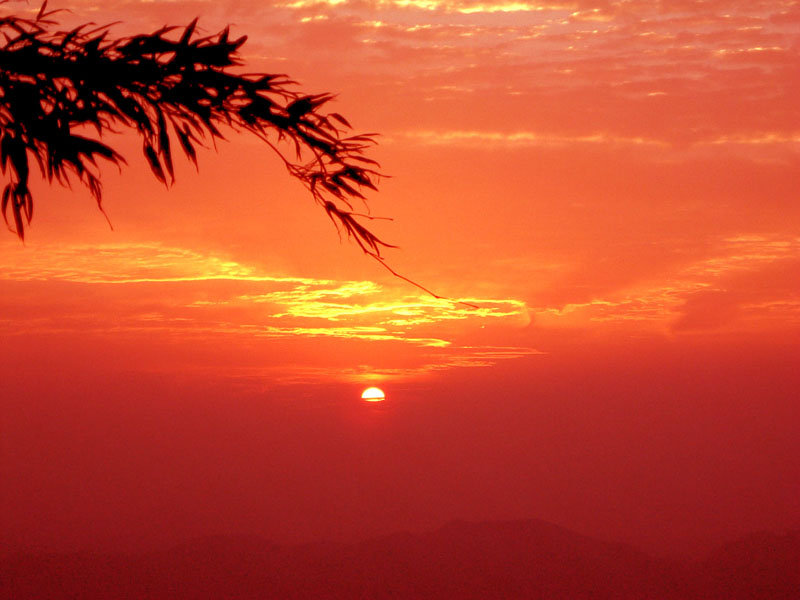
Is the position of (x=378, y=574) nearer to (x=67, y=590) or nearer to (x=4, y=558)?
(x=67, y=590)

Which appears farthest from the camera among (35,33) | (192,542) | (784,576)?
(192,542)

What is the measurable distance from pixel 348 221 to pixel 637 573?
4783 inches

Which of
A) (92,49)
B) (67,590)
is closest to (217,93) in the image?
(92,49)

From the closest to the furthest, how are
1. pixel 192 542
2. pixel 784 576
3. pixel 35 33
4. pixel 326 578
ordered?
pixel 35 33
pixel 784 576
pixel 326 578
pixel 192 542

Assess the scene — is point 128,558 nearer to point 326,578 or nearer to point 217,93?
point 326,578

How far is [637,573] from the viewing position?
117062mm

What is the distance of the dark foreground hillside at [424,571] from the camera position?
108750mm

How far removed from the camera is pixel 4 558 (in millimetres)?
115750

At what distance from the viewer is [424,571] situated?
120m

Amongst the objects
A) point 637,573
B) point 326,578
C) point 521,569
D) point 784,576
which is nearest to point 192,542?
point 326,578

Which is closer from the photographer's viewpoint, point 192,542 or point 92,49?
point 92,49

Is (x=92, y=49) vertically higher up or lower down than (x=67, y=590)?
higher up

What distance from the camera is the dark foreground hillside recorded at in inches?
4281

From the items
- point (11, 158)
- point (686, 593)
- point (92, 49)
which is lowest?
point (686, 593)
